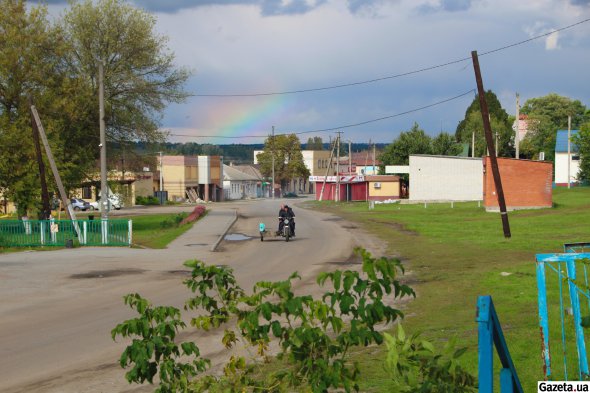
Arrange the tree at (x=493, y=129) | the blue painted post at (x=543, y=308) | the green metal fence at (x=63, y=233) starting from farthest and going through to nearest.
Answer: the tree at (x=493, y=129)
the green metal fence at (x=63, y=233)
the blue painted post at (x=543, y=308)

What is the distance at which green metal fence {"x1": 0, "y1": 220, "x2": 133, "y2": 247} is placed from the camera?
32875 mm

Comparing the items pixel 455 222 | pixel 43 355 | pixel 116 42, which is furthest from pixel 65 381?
pixel 116 42

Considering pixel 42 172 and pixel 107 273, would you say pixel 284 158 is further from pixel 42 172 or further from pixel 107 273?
pixel 107 273

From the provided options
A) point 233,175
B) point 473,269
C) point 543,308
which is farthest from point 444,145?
point 543,308

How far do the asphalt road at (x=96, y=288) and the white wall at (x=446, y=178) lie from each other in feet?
113

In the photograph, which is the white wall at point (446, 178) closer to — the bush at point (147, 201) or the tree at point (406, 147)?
the tree at point (406, 147)

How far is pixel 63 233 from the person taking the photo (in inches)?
1332

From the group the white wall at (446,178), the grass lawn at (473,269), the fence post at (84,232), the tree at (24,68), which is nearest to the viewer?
the grass lawn at (473,269)

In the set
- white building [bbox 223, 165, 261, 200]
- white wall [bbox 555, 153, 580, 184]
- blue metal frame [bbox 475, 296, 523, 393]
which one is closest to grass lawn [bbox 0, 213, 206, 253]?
blue metal frame [bbox 475, 296, 523, 393]

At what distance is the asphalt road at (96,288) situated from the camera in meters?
10.1

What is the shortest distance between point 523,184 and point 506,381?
48942 millimetres

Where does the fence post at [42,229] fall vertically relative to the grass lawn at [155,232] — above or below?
above
